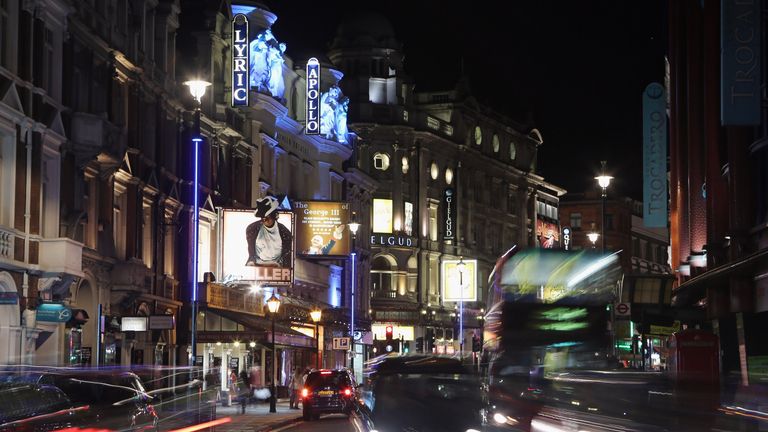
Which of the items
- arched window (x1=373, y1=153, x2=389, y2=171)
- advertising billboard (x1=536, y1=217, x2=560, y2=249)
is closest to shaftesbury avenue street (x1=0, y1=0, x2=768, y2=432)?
arched window (x1=373, y1=153, x2=389, y2=171)

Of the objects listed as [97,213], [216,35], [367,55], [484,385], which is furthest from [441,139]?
[484,385]

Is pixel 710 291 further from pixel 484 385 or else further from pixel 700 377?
pixel 700 377

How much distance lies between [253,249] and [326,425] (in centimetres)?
1747

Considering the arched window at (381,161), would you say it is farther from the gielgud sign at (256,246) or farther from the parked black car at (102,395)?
the parked black car at (102,395)

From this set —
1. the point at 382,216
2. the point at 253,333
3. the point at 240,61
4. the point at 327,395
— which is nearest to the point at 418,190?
the point at 382,216

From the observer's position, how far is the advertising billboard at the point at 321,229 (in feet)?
207

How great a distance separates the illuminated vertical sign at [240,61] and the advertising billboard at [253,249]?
499 cm

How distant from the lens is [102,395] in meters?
21.2

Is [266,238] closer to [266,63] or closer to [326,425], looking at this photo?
[266,63]

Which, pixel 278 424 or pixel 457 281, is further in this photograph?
pixel 457 281

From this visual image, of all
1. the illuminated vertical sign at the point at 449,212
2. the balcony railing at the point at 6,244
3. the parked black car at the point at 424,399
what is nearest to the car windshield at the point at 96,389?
the parked black car at the point at 424,399

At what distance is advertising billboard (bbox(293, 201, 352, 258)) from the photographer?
207ft

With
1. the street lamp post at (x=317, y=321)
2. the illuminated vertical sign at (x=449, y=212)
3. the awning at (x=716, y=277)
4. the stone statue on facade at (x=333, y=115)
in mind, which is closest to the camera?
the awning at (x=716, y=277)

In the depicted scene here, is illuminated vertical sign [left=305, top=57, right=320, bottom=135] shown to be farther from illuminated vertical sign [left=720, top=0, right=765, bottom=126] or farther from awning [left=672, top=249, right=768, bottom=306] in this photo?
illuminated vertical sign [left=720, top=0, right=765, bottom=126]
